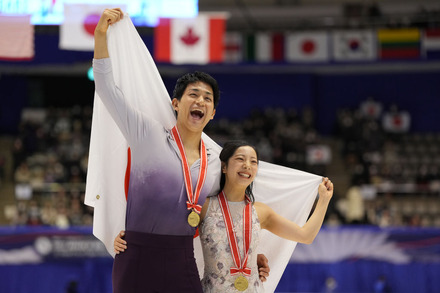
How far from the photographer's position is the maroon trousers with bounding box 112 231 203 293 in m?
3.31

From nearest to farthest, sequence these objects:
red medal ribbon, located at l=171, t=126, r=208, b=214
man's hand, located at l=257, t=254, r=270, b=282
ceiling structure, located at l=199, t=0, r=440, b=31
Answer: red medal ribbon, located at l=171, t=126, r=208, b=214 < man's hand, located at l=257, t=254, r=270, b=282 < ceiling structure, located at l=199, t=0, r=440, b=31

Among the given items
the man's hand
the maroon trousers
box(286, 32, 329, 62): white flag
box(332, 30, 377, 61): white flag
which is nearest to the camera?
the maroon trousers

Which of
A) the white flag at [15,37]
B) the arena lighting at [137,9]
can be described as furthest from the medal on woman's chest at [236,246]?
the arena lighting at [137,9]

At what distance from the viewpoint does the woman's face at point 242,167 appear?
3754 millimetres

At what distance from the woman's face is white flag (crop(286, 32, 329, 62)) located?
14.4 metres

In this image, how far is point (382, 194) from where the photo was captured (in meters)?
16.0

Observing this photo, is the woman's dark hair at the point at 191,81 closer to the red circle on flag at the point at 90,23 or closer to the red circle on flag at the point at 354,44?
the red circle on flag at the point at 90,23

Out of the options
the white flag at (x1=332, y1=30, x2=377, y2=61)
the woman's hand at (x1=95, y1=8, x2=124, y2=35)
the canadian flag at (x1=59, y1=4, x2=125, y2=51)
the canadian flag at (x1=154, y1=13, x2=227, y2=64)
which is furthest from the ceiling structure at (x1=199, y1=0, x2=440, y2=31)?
the woman's hand at (x1=95, y1=8, x2=124, y2=35)

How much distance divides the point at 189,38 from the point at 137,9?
3.85ft

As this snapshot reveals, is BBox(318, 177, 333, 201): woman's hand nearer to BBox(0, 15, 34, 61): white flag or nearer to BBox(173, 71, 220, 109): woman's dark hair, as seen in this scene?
BBox(173, 71, 220, 109): woman's dark hair

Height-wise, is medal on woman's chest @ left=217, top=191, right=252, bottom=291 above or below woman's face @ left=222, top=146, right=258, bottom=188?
below

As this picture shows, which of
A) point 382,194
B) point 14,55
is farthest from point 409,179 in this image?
point 14,55

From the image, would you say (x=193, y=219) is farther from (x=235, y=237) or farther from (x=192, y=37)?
(x=192, y=37)

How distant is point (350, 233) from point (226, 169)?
6414 mm
